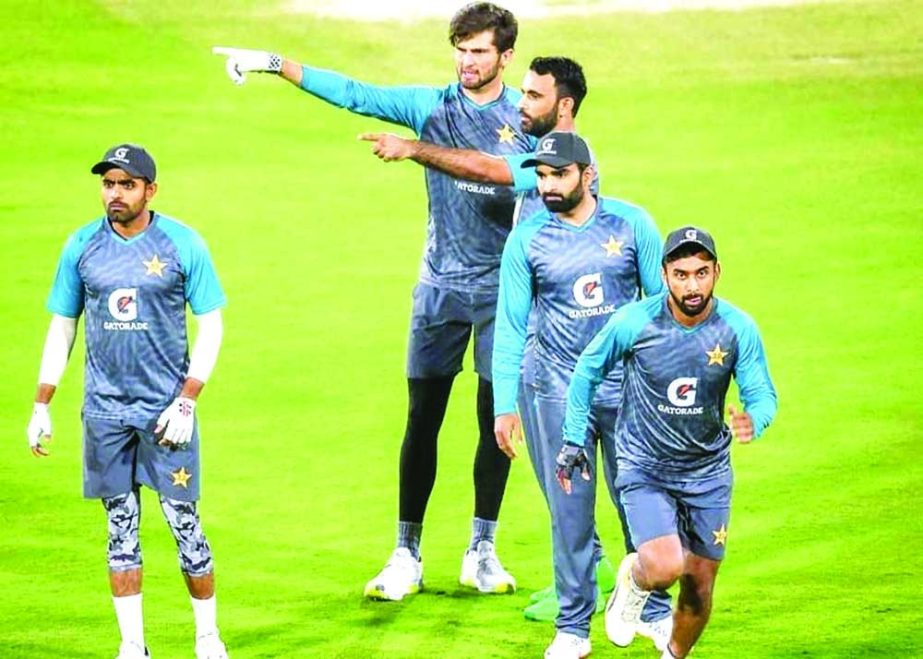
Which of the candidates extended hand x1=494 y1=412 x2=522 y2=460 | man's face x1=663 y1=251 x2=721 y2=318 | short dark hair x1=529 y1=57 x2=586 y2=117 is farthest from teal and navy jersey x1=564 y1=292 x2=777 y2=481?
short dark hair x1=529 y1=57 x2=586 y2=117

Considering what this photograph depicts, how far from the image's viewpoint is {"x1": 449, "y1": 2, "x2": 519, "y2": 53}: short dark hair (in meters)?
10.1

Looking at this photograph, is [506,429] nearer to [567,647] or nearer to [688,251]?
[567,647]

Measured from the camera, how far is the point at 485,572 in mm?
10469

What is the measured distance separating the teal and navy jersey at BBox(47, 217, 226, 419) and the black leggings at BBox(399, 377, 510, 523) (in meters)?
1.68

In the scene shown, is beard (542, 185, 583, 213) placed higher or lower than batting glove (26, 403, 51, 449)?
higher

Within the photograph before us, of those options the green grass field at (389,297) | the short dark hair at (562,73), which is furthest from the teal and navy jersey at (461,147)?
the green grass field at (389,297)

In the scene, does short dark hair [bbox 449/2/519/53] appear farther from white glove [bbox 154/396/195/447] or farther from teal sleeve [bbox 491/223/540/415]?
white glove [bbox 154/396/195/447]

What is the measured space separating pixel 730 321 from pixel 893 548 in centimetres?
274

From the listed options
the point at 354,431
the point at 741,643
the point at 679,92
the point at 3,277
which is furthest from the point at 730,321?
the point at 679,92

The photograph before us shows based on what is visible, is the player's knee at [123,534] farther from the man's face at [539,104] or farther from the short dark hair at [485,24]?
the short dark hair at [485,24]

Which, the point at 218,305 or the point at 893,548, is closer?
the point at 218,305

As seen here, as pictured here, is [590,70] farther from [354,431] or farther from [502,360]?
[502,360]

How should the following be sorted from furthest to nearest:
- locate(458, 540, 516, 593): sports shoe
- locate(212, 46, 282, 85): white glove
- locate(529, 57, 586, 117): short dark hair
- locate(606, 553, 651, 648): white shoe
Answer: locate(458, 540, 516, 593): sports shoe
locate(212, 46, 282, 85): white glove
locate(529, 57, 586, 117): short dark hair
locate(606, 553, 651, 648): white shoe

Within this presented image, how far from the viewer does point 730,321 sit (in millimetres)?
8719
